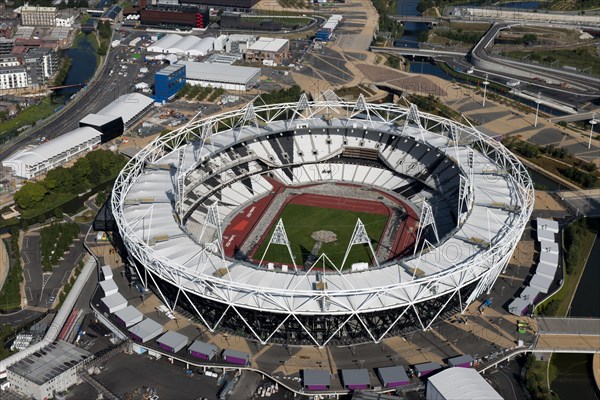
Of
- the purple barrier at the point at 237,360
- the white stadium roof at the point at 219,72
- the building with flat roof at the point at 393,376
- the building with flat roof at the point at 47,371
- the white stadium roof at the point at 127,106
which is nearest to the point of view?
the building with flat roof at the point at 47,371

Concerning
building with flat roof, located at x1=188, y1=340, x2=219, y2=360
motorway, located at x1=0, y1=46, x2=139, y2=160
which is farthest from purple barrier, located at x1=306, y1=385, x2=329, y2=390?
motorway, located at x1=0, y1=46, x2=139, y2=160

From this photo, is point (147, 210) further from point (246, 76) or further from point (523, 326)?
point (246, 76)

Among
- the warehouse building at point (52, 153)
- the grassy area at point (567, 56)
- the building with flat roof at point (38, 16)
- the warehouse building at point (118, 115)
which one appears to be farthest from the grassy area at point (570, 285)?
the building with flat roof at point (38, 16)

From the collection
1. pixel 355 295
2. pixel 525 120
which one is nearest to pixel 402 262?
pixel 355 295

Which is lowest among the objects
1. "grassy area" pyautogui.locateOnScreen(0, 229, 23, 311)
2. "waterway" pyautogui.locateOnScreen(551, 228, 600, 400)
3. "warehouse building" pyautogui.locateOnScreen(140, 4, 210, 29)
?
"grassy area" pyautogui.locateOnScreen(0, 229, 23, 311)

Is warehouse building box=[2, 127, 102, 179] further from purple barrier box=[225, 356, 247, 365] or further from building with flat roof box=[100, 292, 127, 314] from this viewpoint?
purple barrier box=[225, 356, 247, 365]

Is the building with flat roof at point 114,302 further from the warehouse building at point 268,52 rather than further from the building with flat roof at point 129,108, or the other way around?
the warehouse building at point 268,52
